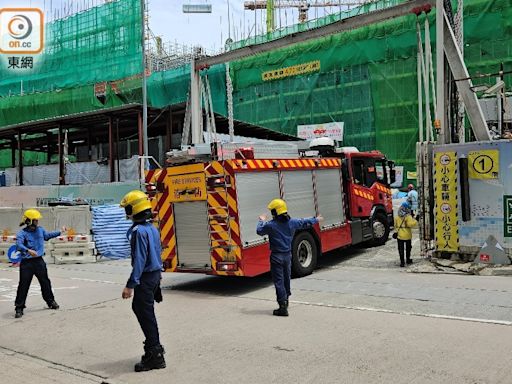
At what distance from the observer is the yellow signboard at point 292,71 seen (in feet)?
113

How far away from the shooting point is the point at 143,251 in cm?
563

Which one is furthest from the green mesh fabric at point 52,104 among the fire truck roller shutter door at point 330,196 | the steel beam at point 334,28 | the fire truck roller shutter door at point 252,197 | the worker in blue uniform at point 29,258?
the worker in blue uniform at point 29,258

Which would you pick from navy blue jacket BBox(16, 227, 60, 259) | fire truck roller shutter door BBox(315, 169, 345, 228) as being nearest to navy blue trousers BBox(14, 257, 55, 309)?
navy blue jacket BBox(16, 227, 60, 259)

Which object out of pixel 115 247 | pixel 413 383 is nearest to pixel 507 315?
pixel 413 383

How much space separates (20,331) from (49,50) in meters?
38.1

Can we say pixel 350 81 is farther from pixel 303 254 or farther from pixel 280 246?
pixel 280 246

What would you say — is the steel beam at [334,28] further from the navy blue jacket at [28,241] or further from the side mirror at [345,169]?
the navy blue jacket at [28,241]

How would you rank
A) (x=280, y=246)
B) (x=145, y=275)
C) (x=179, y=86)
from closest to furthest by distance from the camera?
(x=145, y=275)
(x=280, y=246)
(x=179, y=86)

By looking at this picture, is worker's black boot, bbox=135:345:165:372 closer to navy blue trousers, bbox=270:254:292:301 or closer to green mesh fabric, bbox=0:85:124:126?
navy blue trousers, bbox=270:254:292:301

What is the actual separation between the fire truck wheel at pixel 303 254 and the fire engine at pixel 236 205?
0.07 feet

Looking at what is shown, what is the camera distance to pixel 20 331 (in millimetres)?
7836

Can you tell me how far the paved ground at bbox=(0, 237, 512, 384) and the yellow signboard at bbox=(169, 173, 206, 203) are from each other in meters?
1.79

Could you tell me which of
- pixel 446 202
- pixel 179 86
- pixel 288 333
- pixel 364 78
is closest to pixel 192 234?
pixel 288 333

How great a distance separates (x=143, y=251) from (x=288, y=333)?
7.57 feet
